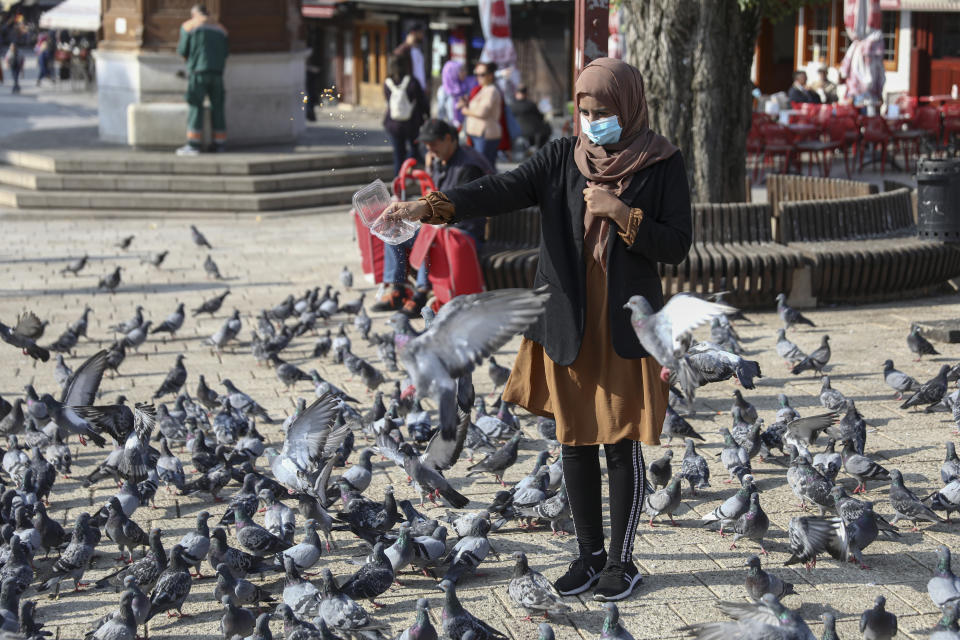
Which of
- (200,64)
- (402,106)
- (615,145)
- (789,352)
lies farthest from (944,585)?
(200,64)

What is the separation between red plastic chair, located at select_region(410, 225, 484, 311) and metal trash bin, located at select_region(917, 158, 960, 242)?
12.7ft

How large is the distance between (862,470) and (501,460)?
1.83m

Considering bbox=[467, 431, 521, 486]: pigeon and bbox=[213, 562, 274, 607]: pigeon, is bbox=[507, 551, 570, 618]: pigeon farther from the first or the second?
bbox=[467, 431, 521, 486]: pigeon

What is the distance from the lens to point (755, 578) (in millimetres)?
4875

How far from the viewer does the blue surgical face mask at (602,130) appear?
448cm

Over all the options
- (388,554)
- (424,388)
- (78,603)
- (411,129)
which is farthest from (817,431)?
(411,129)

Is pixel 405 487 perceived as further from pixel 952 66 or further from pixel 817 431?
pixel 952 66

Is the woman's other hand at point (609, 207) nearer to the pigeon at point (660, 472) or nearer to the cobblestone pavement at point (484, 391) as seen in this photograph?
the cobblestone pavement at point (484, 391)

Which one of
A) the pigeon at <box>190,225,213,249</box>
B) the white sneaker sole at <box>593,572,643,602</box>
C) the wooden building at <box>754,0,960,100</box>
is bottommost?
the white sneaker sole at <box>593,572,643,602</box>

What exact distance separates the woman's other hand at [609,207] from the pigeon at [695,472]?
2174 mm

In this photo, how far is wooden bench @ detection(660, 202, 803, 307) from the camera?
1007cm

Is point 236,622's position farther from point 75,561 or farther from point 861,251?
point 861,251

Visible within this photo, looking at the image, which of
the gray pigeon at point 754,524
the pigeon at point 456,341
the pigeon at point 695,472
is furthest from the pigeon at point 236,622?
the pigeon at point 695,472

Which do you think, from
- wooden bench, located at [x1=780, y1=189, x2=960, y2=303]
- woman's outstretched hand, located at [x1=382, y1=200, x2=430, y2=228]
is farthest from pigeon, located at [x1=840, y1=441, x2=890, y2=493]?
wooden bench, located at [x1=780, y1=189, x2=960, y2=303]
